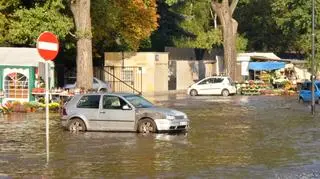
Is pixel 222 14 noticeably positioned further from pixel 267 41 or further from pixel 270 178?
pixel 270 178

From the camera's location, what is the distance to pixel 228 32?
186ft

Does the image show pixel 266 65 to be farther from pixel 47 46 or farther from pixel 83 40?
pixel 47 46

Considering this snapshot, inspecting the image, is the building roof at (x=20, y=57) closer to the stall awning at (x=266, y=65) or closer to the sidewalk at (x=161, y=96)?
the sidewalk at (x=161, y=96)

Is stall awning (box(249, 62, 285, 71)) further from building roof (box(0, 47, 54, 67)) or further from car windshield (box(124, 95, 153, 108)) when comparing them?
car windshield (box(124, 95, 153, 108))

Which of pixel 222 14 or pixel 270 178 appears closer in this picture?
pixel 270 178

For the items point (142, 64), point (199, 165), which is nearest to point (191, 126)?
point (199, 165)

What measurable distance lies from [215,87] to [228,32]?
516 centimetres

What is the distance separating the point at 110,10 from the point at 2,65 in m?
11.4

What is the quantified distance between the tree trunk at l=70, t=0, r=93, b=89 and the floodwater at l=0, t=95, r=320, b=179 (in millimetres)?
9388

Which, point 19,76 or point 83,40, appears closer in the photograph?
point 83,40

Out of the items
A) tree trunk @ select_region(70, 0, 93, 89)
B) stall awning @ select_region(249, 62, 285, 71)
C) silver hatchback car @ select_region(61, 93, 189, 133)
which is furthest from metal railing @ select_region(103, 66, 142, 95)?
silver hatchback car @ select_region(61, 93, 189, 133)

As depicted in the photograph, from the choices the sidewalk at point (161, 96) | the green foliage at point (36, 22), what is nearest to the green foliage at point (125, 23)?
the sidewalk at point (161, 96)

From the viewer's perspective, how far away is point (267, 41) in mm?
90688

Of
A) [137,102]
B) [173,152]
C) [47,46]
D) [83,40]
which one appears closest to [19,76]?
[83,40]
